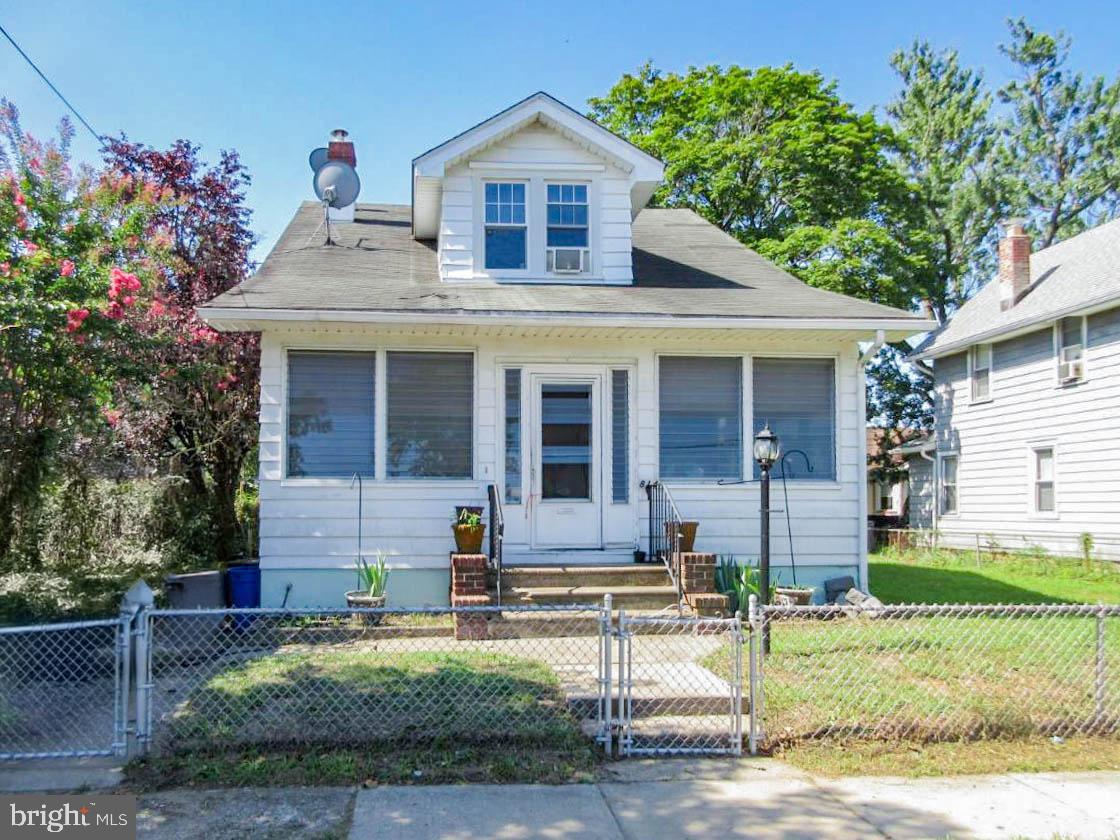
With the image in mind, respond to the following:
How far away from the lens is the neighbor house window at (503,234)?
1036 centimetres

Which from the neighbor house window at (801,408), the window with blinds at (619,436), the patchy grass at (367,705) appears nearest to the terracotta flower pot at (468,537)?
the window with blinds at (619,436)

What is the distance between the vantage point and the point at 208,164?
1352 cm

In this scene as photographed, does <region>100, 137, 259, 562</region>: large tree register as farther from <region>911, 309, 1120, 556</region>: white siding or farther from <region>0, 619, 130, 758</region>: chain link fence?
<region>911, 309, 1120, 556</region>: white siding

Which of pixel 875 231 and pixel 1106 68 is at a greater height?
pixel 1106 68

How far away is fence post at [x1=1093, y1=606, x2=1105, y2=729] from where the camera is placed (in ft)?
17.9

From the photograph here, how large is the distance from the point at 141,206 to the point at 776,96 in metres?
17.8

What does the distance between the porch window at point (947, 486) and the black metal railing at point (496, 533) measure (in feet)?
48.3

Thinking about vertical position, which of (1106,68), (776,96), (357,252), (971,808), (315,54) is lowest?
(971,808)

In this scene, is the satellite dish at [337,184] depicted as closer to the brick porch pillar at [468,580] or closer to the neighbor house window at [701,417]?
the neighbor house window at [701,417]

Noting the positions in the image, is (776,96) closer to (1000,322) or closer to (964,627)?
(1000,322)

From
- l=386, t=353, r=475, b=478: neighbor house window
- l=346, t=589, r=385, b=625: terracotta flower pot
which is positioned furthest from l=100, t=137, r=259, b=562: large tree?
l=346, t=589, r=385, b=625: terracotta flower pot

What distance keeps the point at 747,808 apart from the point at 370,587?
18.0 feet

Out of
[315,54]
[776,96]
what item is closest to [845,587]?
[315,54]

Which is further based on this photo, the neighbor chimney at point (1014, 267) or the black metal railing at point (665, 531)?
the neighbor chimney at point (1014, 267)
